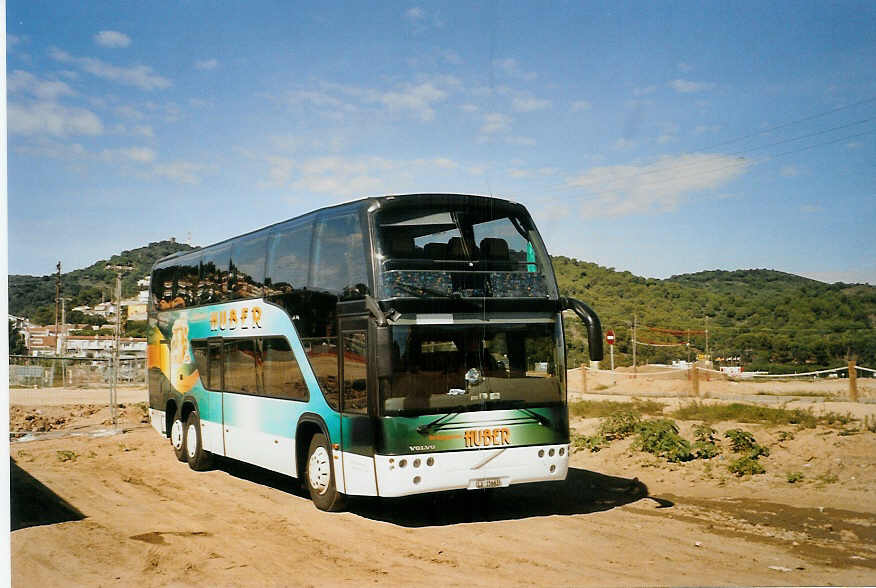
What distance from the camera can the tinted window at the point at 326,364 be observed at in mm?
10766

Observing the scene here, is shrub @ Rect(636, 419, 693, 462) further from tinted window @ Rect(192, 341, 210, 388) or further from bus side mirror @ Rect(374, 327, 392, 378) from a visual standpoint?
tinted window @ Rect(192, 341, 210, 388)

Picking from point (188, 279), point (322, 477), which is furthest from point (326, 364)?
point (188, 279)

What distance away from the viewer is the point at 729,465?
45.3 feet

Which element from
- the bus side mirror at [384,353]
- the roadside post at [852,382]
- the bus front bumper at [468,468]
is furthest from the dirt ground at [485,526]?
the roadside post at [852,382]

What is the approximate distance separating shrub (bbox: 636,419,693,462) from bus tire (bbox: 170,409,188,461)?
27.7 feet

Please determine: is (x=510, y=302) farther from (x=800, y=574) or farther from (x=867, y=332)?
(x=867, y=332)

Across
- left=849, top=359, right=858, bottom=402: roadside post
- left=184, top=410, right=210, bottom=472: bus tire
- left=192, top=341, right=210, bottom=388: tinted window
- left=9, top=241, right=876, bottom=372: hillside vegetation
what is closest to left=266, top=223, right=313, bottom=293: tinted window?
left=192, top=341, right=210, bottom=388: tinted window

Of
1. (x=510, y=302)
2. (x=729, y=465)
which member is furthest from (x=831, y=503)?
(x=510, y=302)

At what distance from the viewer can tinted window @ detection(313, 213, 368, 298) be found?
10414 mm

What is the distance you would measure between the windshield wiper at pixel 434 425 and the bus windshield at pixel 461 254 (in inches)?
54.3

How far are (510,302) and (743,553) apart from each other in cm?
375

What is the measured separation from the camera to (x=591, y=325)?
10.1m

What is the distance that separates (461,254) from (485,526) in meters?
3.19

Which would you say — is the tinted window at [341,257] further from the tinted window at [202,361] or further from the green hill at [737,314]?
the green hill at [737,314]
